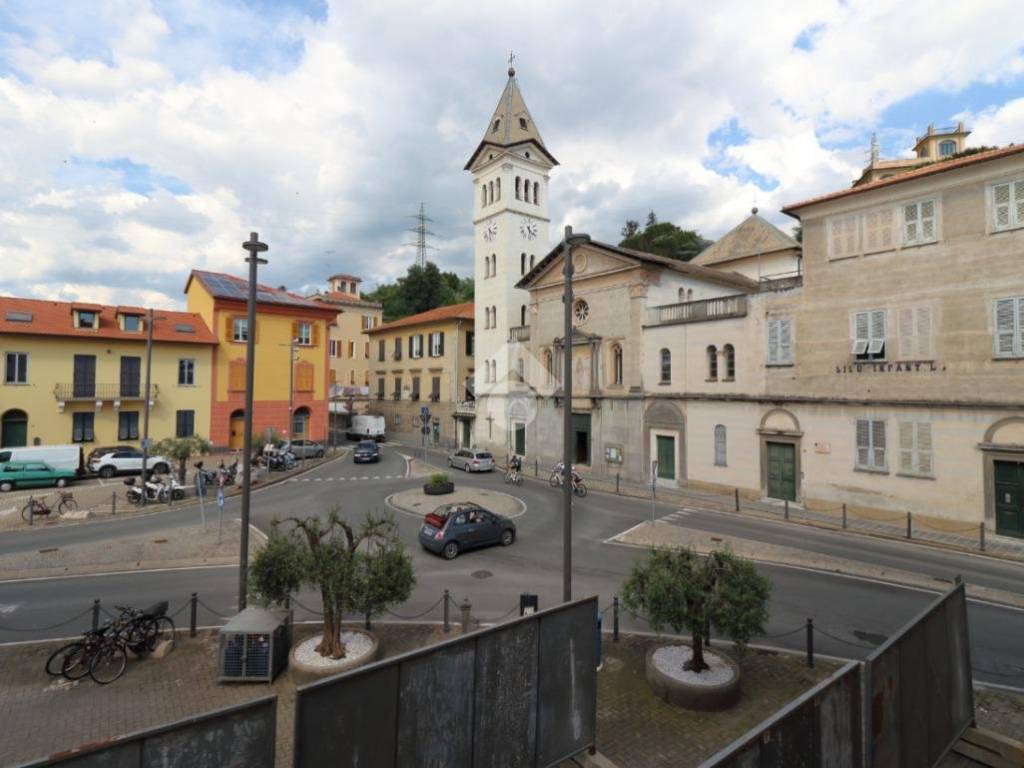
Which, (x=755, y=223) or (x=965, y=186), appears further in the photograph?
(x=755, y=223)

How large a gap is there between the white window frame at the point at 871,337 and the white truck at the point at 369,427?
38648 millimetres

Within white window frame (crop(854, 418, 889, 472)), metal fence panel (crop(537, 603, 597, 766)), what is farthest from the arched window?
metal fence panel (crop(537, 603, 597, 766))

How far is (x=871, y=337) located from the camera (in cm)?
2198

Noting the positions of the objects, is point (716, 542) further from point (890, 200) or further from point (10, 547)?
point (10, 547)

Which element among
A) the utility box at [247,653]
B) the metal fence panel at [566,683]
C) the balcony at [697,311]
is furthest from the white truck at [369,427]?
the metal fence panel at [566,683]

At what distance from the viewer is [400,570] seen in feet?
33.1

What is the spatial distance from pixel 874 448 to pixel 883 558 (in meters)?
6.09

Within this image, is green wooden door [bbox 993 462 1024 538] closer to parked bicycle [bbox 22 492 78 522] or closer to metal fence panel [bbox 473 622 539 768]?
metal fence panel [bbox 473 622 539 768]

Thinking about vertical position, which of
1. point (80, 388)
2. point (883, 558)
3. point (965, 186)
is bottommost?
point (883, 558)

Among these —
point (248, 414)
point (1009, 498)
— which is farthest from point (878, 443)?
point (248, 414)

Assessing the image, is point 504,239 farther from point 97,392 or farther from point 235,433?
point 97,392

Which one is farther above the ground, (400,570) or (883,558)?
(400,570)

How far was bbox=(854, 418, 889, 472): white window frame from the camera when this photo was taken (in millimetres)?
21781

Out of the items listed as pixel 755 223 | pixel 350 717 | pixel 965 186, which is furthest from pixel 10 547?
pixel 755 223
